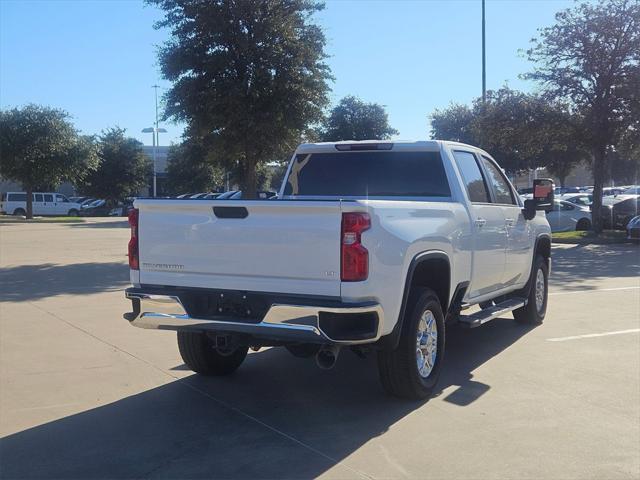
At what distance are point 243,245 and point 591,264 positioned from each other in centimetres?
1306

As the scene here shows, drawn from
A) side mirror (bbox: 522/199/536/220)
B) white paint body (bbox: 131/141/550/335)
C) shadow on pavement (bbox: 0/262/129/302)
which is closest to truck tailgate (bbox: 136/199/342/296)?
white paint body (bbox: 131/141/550/335)

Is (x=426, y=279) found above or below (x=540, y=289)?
above

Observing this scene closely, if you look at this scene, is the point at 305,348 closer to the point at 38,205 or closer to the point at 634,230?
the point at 634,230

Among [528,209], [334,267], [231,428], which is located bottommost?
[231,428]

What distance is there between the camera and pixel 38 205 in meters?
49.2

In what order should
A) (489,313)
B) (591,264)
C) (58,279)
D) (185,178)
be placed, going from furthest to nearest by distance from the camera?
(185,178)
(591,264)
(58,279)
(489,313)

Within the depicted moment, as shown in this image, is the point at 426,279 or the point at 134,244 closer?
the point at 134,244

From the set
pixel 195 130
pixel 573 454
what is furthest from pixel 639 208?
pixel 573 454

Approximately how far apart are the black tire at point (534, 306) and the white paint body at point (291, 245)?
8.86 ft

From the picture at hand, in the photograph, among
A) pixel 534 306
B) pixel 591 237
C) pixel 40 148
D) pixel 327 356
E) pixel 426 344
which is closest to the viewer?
pixel 327 356

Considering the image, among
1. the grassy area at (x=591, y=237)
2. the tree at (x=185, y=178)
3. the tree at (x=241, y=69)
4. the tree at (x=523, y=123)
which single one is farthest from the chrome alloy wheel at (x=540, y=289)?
the tree at (x=185, y=178)

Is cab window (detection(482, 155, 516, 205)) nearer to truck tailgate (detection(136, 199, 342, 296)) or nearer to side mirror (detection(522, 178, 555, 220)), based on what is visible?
side mirror (detection(522, 178, 555, 220))

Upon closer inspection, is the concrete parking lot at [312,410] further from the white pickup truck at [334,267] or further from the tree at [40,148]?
the tree at [40,148]

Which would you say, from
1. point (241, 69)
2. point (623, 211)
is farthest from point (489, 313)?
point (623, 211)
